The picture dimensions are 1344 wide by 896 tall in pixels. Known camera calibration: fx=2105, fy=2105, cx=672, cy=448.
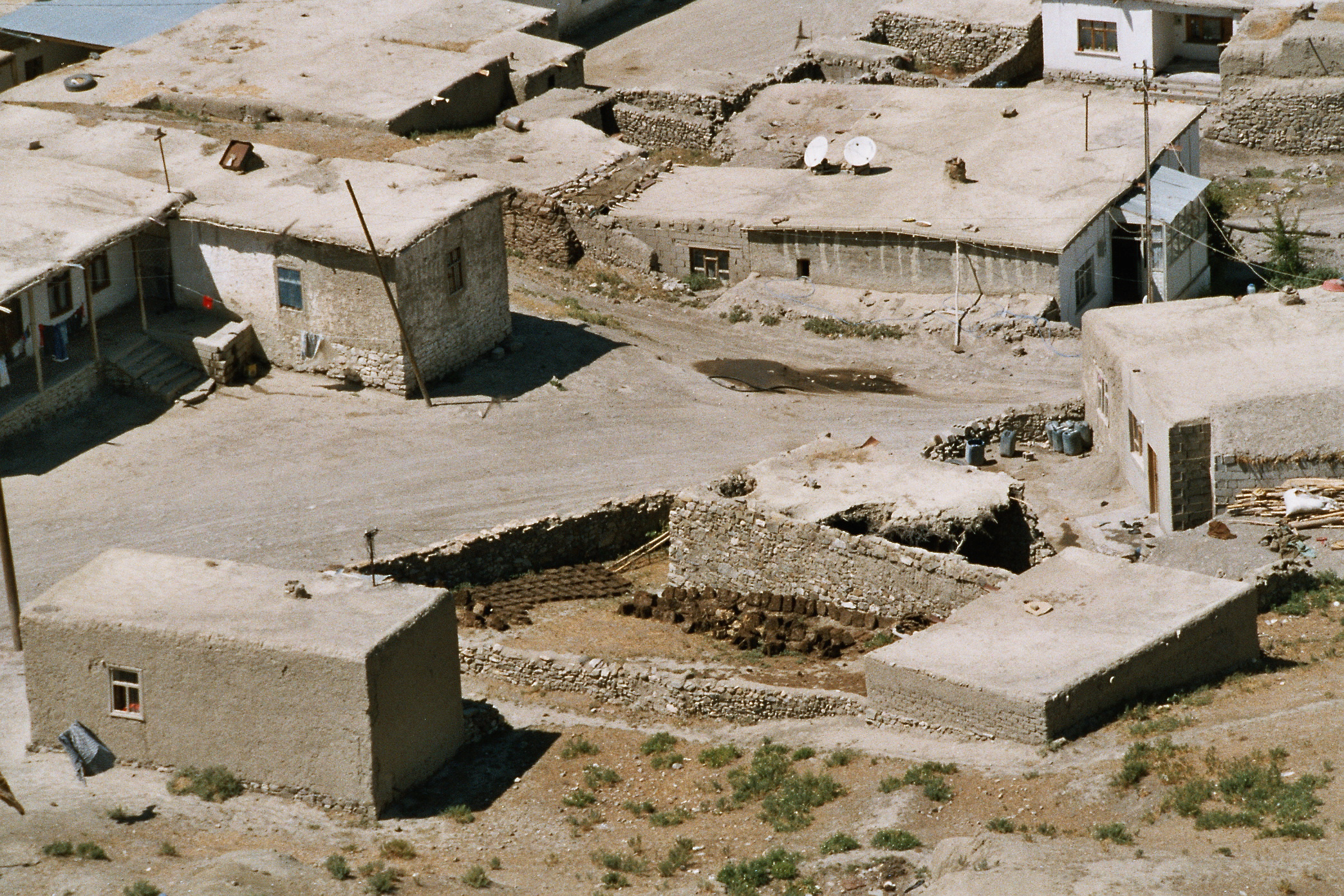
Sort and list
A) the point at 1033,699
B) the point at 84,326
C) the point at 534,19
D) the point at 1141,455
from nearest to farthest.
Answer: the point at 1033,699 → the point at 1141,455 → the point at 84,326 → the point at 534,19

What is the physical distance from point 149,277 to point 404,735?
52.8 ft

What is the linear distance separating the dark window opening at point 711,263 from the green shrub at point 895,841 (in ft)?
75.8

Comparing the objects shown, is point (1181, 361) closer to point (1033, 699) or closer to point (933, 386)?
point (933, 386)


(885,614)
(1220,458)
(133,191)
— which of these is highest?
(133,191)

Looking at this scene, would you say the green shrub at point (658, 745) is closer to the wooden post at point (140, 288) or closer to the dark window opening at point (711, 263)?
the wooden post at point (140, 288)

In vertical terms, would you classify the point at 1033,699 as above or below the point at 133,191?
below

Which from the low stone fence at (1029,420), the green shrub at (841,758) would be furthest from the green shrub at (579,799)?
the low stone fence at (1029,420)

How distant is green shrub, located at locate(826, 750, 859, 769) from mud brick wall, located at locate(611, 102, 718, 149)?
27.3m

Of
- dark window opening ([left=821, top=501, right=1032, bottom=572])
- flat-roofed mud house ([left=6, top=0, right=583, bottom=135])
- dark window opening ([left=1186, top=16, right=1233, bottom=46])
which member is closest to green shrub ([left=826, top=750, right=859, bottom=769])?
dark window opening ([left=821, top=501, right=1032, bottom=572])

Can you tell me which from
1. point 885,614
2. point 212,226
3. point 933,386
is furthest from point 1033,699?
point 212,226

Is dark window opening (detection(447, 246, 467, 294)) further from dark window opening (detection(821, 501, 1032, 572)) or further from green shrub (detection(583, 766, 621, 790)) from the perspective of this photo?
green shrub (detection(583, 766, 621, 790))

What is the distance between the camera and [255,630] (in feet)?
87.2

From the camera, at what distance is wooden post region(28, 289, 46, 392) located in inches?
1422

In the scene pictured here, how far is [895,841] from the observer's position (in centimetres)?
2345
